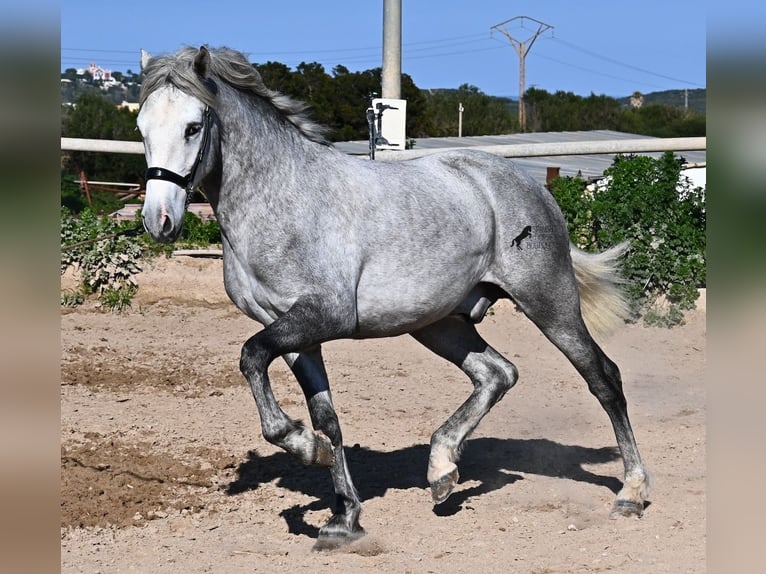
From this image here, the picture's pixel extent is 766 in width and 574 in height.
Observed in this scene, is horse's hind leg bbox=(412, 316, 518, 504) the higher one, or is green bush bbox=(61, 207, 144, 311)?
green bush bbox=(61, 207, 144, 311)

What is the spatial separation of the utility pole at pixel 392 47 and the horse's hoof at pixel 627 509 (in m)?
5.12

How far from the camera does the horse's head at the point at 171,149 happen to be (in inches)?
147

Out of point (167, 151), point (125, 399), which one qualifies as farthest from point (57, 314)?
point (125, 399)

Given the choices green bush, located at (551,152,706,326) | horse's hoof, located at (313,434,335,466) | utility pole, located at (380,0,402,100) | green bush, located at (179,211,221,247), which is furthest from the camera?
green bush, located at (179,211,221,247)

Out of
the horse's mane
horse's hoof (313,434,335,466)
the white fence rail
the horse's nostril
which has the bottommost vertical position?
horse's hoof (313,434,335,466)

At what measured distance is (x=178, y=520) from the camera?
4672 millimetres

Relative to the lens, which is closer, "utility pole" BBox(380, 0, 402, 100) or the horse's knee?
the horse's knee

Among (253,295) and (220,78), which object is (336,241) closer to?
(253,295)

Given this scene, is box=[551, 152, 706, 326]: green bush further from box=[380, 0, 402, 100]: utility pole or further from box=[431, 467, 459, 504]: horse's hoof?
box=[431, 467, 459, 504]: horse's hoof

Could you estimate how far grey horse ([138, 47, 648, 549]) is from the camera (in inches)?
155

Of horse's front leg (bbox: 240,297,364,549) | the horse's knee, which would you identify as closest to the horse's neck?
horse's front leg (bbox: 240,297,364,549)

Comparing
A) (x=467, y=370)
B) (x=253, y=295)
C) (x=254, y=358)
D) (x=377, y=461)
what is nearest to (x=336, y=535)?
(x=254, y=358)

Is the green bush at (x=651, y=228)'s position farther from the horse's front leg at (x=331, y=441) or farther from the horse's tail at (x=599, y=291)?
the horse's front leg at (x=331, y=441)
